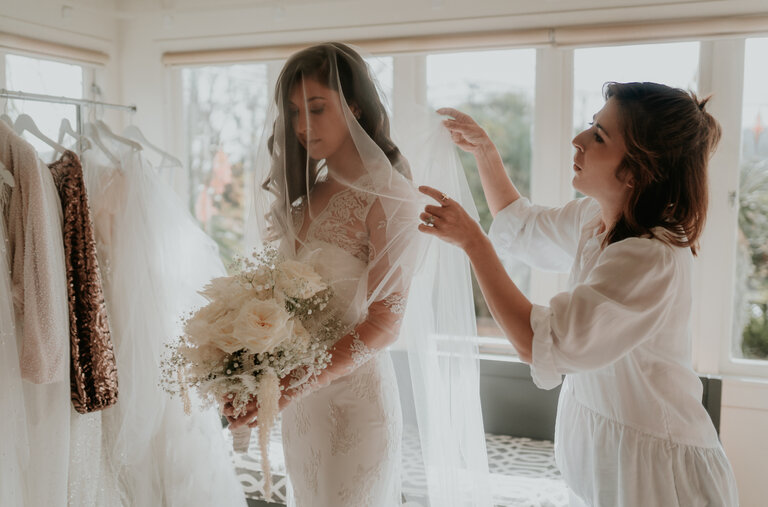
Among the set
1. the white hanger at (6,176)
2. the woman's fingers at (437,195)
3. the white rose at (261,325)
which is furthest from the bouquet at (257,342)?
the white hanger at (6,176)

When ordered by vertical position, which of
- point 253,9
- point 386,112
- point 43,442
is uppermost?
point 253,9

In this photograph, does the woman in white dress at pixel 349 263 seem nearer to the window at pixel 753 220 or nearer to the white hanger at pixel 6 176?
the white hanger at pixel 6 176

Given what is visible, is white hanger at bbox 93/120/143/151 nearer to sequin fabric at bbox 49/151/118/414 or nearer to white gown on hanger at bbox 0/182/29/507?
sequin fabric at bbox 49/151/118/414

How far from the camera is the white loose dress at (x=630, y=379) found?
129 cm

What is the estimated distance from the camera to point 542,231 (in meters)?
1.82

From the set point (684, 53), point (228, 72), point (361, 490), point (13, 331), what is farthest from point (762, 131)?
point (13, 331)

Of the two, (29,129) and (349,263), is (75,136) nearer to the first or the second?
(29,129)

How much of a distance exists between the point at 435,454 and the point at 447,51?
2073 mm

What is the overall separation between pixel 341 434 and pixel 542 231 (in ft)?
2.62

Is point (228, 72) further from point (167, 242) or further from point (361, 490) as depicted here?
point (361, 490)

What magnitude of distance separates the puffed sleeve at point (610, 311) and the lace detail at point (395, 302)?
0.35 m

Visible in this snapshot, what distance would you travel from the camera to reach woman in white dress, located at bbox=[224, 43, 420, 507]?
60.6 inches

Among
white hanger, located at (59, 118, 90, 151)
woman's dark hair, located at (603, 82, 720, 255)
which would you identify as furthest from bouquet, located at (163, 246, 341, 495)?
white hanger, located at (59, 118, 90, 151)

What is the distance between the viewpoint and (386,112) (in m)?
1.71
